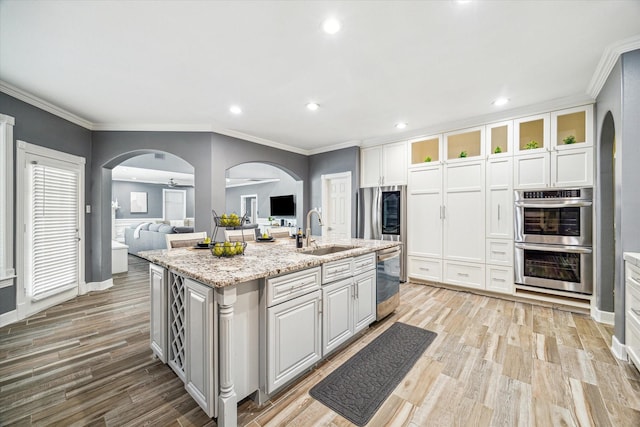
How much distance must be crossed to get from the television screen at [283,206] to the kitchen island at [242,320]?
246 inches

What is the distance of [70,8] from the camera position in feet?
5.77

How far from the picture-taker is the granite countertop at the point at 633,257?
185cm

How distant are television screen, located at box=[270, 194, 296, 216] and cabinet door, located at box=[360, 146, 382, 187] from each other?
3838 mm

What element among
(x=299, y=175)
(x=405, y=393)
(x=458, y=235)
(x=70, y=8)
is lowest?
(x=405, y=393)

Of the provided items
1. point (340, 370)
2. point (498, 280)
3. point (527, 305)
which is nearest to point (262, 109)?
point (340, 370)

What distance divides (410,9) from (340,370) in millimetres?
2711

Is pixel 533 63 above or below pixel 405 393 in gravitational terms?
above

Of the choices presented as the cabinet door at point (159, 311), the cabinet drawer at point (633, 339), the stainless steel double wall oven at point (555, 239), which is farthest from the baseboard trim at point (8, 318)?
the stainless steel double wall oven at point (555, 239)

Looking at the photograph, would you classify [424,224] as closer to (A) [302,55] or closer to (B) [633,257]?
(B) [633,257]

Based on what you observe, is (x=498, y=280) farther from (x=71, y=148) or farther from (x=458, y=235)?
(x=71, y=148)

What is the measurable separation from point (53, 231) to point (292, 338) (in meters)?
3.80

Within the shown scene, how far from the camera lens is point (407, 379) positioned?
192cm

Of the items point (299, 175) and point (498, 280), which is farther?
point (299, 175)

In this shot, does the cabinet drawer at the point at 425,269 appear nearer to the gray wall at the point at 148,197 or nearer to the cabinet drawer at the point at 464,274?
the cabinet drawer at the point at 464,274
